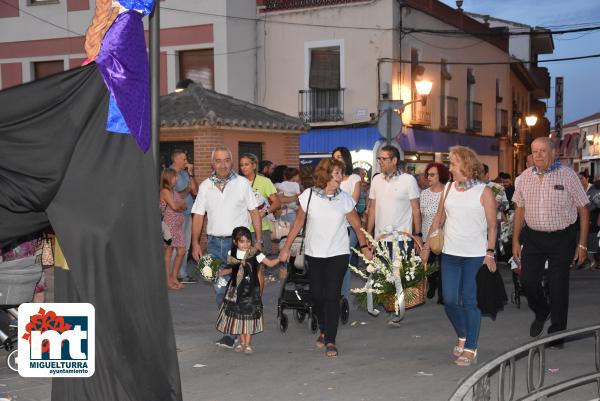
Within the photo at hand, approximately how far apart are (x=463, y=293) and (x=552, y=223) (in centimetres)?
126

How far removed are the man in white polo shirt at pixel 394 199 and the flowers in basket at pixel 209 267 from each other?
226 centimetres

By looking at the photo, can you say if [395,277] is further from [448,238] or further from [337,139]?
[337,139]

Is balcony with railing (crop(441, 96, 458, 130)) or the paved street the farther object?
balcony with railing (crop(441, 96, 458, 130))

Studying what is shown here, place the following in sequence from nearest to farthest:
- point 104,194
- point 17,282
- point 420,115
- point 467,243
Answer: point 104,194, point 17,282, point 467,243, point 420,115

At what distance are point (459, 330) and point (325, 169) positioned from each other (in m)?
1.96

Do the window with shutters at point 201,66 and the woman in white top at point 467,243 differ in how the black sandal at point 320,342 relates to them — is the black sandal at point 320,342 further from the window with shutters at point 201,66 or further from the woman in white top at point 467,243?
the window with shutters at point 201,66

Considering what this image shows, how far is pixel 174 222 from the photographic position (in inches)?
500

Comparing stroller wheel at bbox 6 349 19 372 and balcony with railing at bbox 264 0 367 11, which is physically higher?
balcony with railing at bbox 264 0 367 11

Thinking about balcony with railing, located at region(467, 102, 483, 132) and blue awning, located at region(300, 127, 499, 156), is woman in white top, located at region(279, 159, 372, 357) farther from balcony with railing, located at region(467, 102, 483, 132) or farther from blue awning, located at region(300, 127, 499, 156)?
balcony with railing, located at region(467, 102, 483, 132)

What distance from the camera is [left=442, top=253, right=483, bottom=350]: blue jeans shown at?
25.3ft

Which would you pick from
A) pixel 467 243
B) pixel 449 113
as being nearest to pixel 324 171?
pixel 467 243

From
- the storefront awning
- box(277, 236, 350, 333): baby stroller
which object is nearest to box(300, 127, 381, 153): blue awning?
the storefront awning

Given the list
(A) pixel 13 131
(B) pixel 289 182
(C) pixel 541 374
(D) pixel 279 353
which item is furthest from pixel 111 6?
(B) pixel 289 182

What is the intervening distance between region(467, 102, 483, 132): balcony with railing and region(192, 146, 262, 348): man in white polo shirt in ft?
85.3
